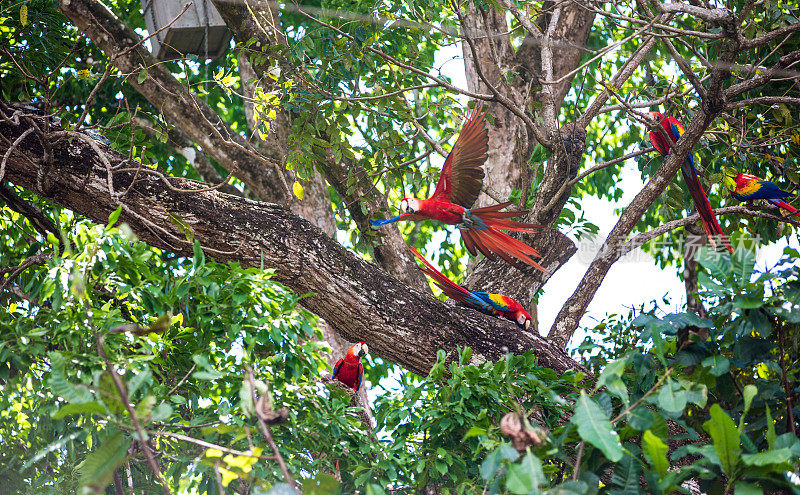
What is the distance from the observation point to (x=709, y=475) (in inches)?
65.4

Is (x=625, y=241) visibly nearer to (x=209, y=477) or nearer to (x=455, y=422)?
(x=455, y=422)

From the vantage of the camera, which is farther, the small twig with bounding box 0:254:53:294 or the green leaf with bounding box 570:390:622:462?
the small twig with bounding box 0:254:53:294

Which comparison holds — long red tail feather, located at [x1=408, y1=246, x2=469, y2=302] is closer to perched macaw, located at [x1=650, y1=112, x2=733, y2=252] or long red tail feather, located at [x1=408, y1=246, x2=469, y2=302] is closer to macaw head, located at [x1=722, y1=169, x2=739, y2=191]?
perched macaw, located at [x1=650, y1=112, x2=733, y2=252]

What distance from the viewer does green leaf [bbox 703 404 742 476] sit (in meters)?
1.54

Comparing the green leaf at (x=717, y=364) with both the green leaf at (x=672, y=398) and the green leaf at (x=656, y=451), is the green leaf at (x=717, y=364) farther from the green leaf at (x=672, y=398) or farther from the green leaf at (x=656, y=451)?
the green leaf at (x=656, y=451)

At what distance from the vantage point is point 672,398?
1.62 meters

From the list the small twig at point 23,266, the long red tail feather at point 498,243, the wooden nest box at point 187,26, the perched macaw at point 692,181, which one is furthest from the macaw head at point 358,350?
the wooden nest box at point 187,26

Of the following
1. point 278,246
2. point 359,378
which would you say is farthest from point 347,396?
point 359,378

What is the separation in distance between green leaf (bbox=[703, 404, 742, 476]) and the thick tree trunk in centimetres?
130

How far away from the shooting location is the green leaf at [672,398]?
160 centimetres

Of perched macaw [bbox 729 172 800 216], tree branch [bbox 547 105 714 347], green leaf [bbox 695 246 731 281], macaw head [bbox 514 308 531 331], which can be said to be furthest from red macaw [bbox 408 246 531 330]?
green leaf [bbox 695 246 731 281]

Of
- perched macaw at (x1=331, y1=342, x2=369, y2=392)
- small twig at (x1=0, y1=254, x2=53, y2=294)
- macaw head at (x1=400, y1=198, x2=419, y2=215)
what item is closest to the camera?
small twig at (x1=0, y1=254, x2=53, y2=294)

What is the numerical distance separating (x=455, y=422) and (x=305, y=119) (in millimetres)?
1665

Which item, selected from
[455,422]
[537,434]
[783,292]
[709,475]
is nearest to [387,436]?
[455,422]
